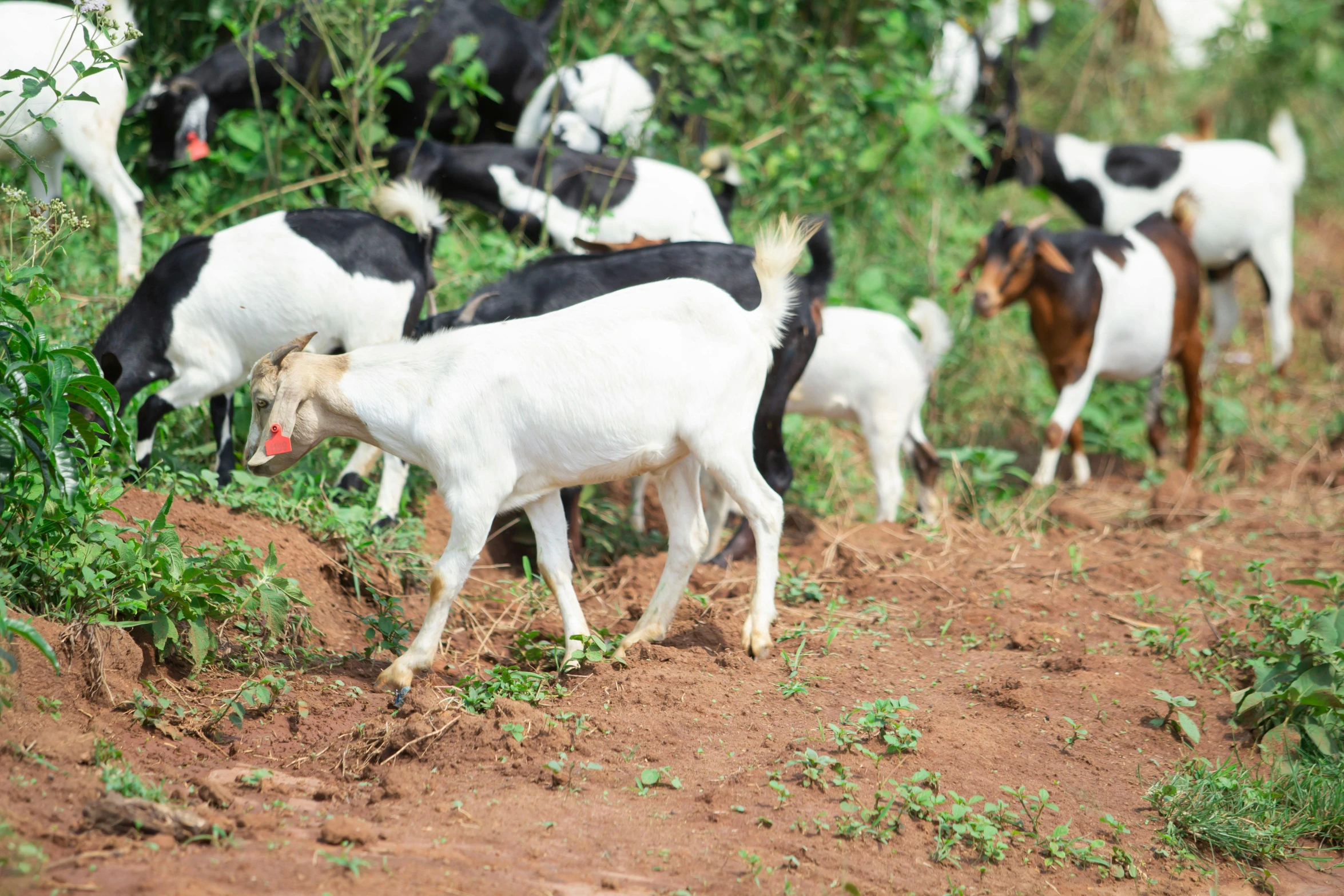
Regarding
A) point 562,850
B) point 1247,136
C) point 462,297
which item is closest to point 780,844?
point 562,850

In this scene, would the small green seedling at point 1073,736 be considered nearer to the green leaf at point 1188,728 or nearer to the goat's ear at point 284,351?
the green leaf at point 1188,728

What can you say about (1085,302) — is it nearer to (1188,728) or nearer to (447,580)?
(1188,728)

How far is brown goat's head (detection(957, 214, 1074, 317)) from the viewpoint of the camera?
25.4ft

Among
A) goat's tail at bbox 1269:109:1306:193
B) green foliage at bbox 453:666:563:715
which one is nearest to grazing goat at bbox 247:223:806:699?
green foliage at bbox 453:666:563:715

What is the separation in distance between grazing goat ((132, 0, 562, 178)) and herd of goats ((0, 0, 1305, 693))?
0.02 m

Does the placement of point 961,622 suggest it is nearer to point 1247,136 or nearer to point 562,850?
point 562,850

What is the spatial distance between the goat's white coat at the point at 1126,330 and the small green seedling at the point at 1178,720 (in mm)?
3269

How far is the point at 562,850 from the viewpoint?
3262 mm

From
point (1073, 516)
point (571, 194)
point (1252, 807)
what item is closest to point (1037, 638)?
point (1252, 807)

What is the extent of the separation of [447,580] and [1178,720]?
269 cm

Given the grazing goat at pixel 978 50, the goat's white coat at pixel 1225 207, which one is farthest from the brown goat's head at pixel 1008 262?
the goat's white coat at pixel 1225 207

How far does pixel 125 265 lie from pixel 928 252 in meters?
5.39

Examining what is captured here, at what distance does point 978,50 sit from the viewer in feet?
34.3

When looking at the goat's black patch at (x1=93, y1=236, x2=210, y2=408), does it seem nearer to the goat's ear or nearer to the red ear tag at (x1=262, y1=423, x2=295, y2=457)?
the goat's ear
